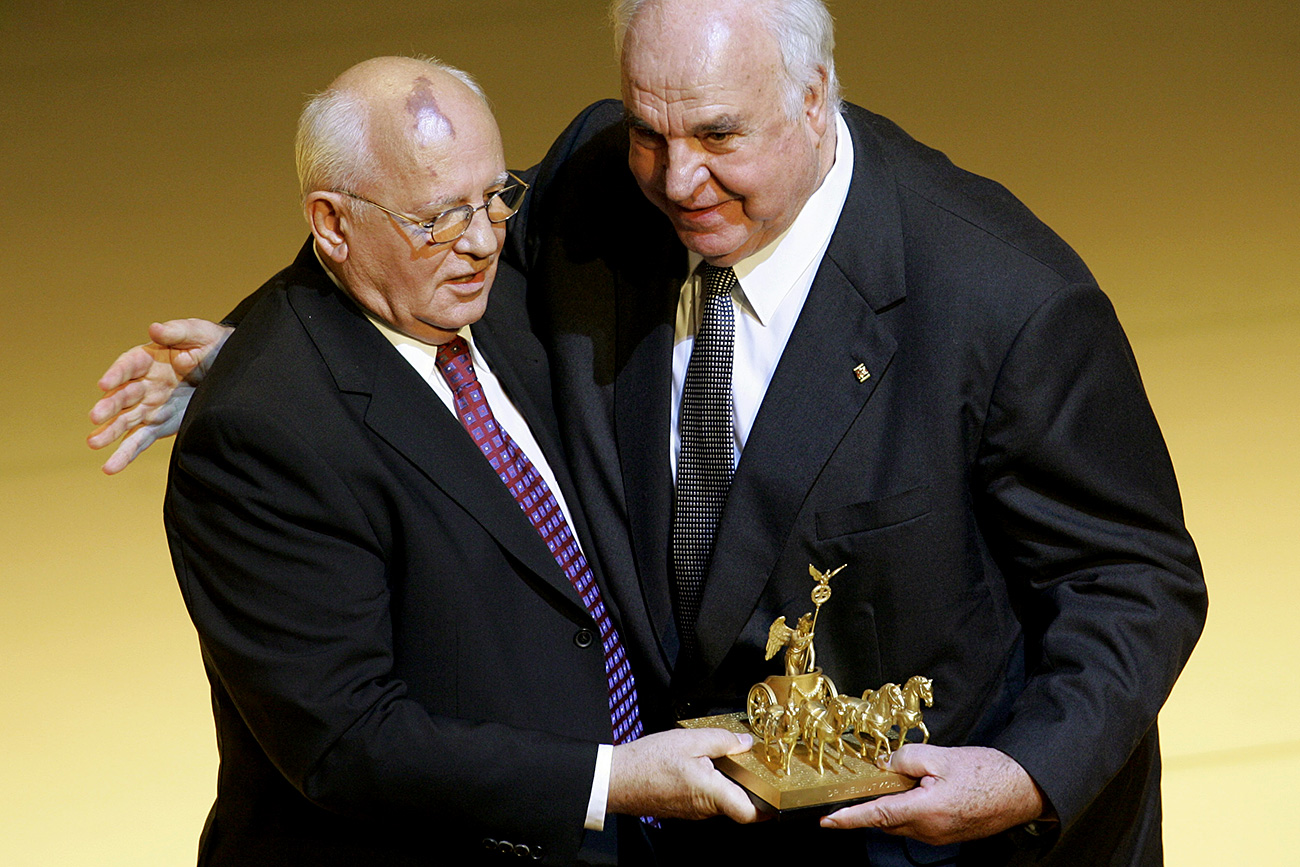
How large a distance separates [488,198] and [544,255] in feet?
1.18

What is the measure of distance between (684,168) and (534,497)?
537 millimetres

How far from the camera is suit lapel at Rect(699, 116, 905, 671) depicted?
2127 mm

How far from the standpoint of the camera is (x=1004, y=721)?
7.36ft

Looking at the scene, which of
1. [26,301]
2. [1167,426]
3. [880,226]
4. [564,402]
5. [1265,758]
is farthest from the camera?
[26,301]

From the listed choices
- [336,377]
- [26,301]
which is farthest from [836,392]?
[26,301]

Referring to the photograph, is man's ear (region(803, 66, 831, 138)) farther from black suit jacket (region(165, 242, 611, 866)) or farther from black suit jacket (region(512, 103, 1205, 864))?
Answer: black suit jacket (region(165, 242, 611, 866))

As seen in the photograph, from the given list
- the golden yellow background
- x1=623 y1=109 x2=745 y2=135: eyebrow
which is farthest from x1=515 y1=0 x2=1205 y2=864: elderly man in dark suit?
the golden yellow background

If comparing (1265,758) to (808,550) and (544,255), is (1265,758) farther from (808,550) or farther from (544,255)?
(544,255)

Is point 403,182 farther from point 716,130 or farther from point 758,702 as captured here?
point 758,702

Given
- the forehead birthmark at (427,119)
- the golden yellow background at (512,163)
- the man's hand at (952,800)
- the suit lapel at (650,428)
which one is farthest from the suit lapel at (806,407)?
the golden yellow background at (512,163)

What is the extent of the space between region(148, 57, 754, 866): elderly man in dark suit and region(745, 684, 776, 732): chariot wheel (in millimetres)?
53

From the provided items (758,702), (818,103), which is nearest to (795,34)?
(818,103)

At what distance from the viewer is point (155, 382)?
2332 mm

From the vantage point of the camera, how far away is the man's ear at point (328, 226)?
210 centimetres
